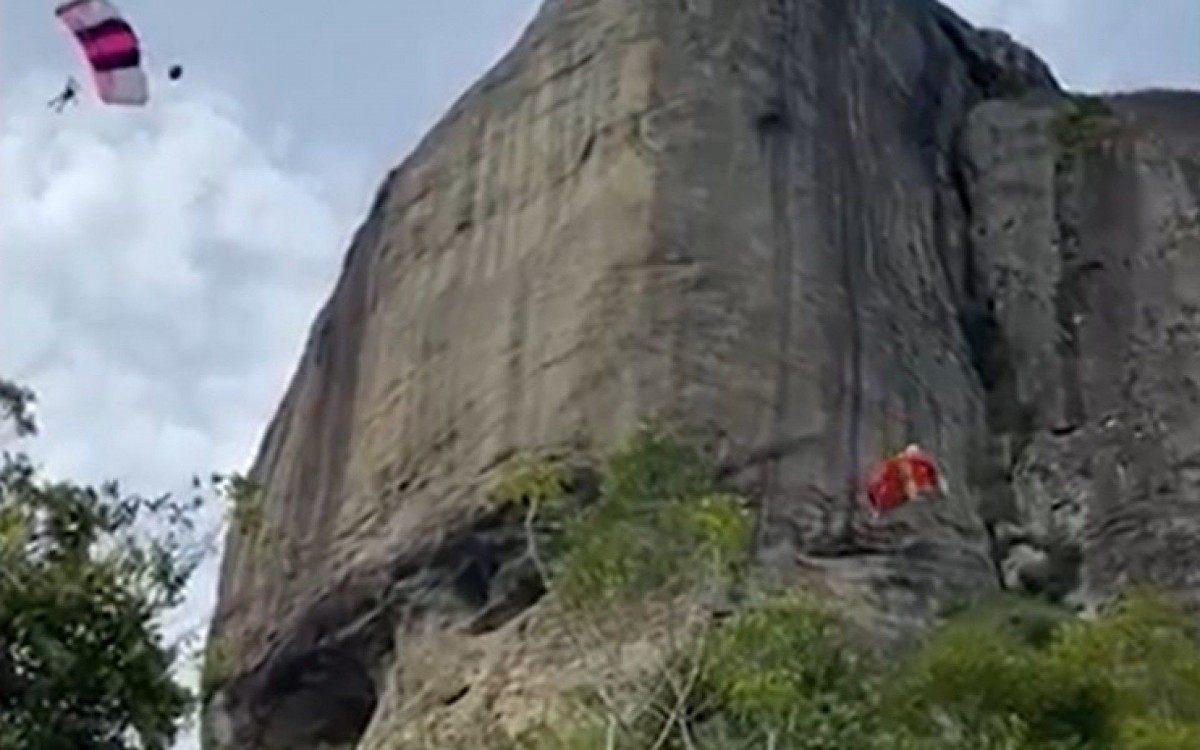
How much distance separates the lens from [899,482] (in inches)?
668

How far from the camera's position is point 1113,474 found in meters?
18.5

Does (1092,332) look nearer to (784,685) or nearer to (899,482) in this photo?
(899,482)

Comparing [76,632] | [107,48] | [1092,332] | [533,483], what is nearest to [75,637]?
[76,632]

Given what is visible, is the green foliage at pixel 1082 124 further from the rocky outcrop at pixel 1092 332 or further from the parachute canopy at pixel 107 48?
the parachute canopy at pixel 107 48

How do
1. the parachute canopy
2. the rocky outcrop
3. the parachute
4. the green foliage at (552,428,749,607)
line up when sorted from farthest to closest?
the rocky outcrop, the parachute, the green foliage at (552,428,749,607), the parachute canopy

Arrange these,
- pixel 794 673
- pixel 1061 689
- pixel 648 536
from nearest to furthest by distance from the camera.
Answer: pixel 794 673 < pixel 1061 689 < pixel 648 536

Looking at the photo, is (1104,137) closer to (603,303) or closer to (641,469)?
(603,303)

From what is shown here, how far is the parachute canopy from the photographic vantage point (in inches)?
481

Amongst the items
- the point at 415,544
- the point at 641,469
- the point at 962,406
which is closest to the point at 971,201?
the point at 962,406

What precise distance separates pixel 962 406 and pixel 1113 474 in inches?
43.4

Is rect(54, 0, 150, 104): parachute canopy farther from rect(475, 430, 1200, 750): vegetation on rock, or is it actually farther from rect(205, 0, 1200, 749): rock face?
rect(205, 0, 1200, 749): rock face

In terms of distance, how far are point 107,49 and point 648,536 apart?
3.67 meters

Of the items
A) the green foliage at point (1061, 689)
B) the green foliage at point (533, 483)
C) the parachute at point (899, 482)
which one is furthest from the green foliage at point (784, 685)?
A: the parachute at point (899, 482)

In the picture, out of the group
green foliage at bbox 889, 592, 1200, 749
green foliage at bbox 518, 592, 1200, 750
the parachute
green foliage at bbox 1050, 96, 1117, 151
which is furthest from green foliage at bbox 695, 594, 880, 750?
green foliage at bbox 1050, 96, 1117, 151
